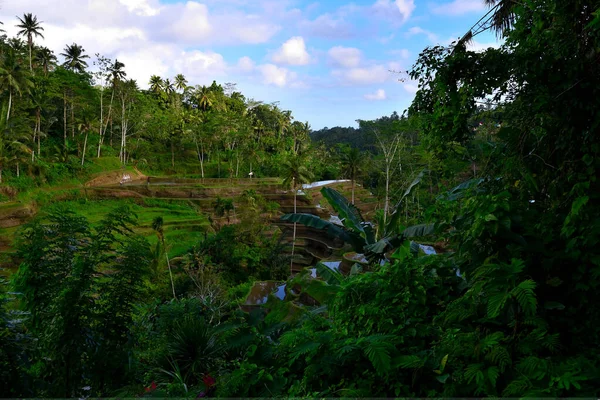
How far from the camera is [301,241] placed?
2362 cm

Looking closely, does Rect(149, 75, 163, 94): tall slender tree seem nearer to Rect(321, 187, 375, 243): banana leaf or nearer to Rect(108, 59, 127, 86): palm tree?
Rect(108, 59, 127, 86): palm tree

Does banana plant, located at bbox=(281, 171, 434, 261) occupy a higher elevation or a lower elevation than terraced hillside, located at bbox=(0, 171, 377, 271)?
higher

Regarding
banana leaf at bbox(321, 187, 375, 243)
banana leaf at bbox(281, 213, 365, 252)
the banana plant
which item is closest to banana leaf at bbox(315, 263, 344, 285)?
the banana plant

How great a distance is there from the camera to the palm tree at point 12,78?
23.3 metres

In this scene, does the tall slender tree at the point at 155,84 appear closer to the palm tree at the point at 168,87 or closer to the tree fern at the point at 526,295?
the palm tree at the point at 168,87

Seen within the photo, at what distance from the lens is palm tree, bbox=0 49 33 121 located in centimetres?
2331

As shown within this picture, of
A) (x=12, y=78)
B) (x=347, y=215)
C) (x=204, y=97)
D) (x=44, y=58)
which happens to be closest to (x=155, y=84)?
(x=204, y=97)

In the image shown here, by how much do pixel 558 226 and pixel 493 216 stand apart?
79 centimetres

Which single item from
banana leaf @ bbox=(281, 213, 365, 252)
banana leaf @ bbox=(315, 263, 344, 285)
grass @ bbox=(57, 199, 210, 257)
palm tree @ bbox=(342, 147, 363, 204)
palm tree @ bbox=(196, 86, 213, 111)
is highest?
palm tree @ bbox=(196, 86, 213, 111)

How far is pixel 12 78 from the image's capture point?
23.5 metres

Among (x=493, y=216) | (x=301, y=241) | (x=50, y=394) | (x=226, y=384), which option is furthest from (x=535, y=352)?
(x=301, y=241)

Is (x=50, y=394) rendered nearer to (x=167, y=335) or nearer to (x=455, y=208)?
(x=167, y=335)

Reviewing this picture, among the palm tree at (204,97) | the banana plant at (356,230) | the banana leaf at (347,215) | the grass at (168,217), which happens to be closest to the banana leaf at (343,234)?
the banana plant at (356,230)

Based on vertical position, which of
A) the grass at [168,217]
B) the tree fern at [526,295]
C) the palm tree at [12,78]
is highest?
the palm tree at [12,78]
